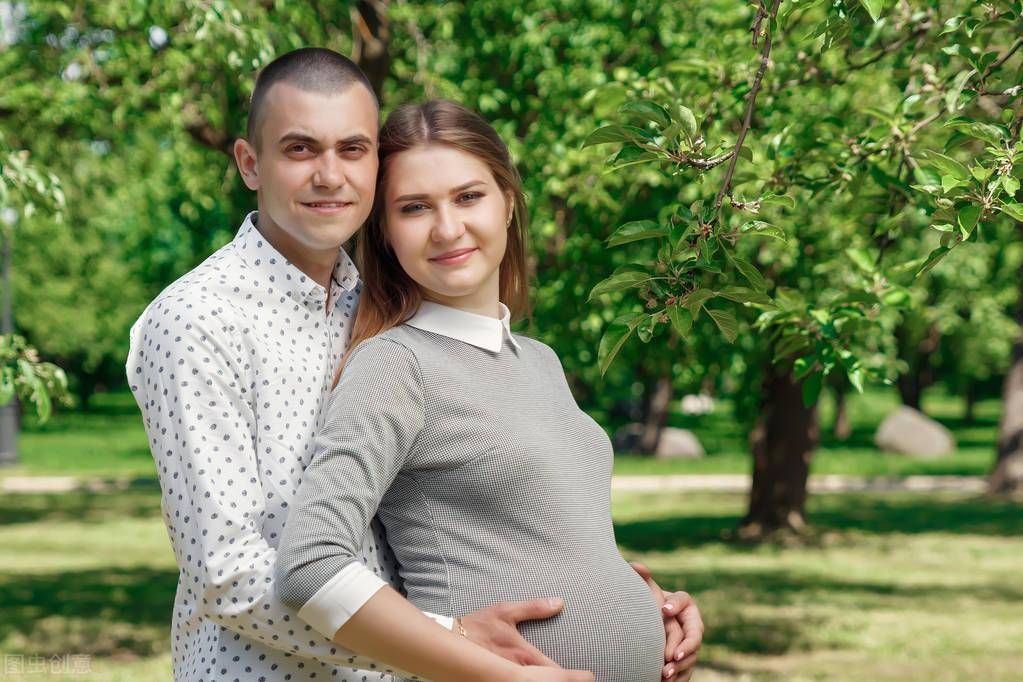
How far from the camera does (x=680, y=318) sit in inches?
98.3

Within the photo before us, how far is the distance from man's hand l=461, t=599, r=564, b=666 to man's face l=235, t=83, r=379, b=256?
0.78 meters

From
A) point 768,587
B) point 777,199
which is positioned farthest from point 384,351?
point 768,587

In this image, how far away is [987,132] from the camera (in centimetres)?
251

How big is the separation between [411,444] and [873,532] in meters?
14.0

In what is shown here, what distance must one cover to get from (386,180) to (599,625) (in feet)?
3.25

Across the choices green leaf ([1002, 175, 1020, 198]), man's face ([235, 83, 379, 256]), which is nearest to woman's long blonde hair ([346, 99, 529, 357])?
man's face ([235, 83, 379, 256])

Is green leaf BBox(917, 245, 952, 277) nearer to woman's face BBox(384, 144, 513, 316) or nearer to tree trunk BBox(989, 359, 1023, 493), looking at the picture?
woman's face BBox(384, 144, 513, 316)

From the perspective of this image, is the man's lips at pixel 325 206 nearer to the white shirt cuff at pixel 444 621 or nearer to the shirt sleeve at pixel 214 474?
the shirt sleeve at pixel 214 474

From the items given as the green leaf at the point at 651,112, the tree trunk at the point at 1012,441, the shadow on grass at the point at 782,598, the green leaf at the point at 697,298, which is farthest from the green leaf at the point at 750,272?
the tree trunk at the point at 1012,441

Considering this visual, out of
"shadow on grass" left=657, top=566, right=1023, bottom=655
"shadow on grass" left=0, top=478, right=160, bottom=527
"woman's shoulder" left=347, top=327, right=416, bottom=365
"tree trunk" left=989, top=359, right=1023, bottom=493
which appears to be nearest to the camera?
"woman's shoulder" left=347, top=327, right=416, bottom=365

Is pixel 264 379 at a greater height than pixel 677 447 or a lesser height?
greater

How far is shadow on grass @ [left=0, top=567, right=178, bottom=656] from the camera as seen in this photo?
28.4 ft

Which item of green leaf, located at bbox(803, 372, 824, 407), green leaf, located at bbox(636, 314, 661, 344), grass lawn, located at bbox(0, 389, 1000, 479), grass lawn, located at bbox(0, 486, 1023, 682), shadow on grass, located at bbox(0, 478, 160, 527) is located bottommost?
grass lawn, located at bbox(0, 389, 1000, 479)

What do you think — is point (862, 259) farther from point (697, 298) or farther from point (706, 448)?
point (706, 448)
